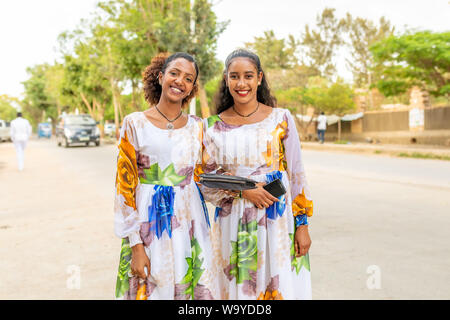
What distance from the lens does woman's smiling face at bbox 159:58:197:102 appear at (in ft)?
7.57

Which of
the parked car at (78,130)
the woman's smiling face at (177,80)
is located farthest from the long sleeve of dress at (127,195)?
the parked car at (78,130)

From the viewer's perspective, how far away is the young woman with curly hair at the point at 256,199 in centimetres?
223

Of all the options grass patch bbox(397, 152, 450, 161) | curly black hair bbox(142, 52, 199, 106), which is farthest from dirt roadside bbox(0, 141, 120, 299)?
grass patch bbox(397, 152, 450, 161)

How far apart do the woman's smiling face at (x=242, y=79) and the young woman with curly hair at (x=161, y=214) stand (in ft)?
0.96

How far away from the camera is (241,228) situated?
2.25 metres

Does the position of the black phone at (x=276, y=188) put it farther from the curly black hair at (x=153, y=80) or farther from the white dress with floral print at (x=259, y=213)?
the curly black hair at (x=153, y=80)

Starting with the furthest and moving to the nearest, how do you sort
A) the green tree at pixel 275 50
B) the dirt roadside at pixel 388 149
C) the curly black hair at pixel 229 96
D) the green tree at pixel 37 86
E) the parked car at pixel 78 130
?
1. the green tree at pixel 37 86
2. the green tree at pixel 275 50
3. the parked car at pixel 78 130
4. the dirt roadside at pixel 388 149
5. the curly black hair at pixel 229 96

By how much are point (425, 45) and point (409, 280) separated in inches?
588

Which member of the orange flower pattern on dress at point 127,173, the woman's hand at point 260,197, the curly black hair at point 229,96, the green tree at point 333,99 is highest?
the green tree at point 333,99

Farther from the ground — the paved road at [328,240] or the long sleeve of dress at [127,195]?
the long sleeve of dress at [127,195]

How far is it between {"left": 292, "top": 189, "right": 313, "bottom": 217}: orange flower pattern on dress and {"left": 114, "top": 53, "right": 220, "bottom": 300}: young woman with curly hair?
1.57 feet

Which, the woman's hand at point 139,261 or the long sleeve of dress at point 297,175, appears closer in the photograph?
the woman's hand at point 139,261

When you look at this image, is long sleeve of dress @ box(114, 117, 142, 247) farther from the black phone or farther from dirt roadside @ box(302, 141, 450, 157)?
dirt roadside @ box(302, 141, 450, 157)

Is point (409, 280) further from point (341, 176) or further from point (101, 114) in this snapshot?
point (101, 114)
